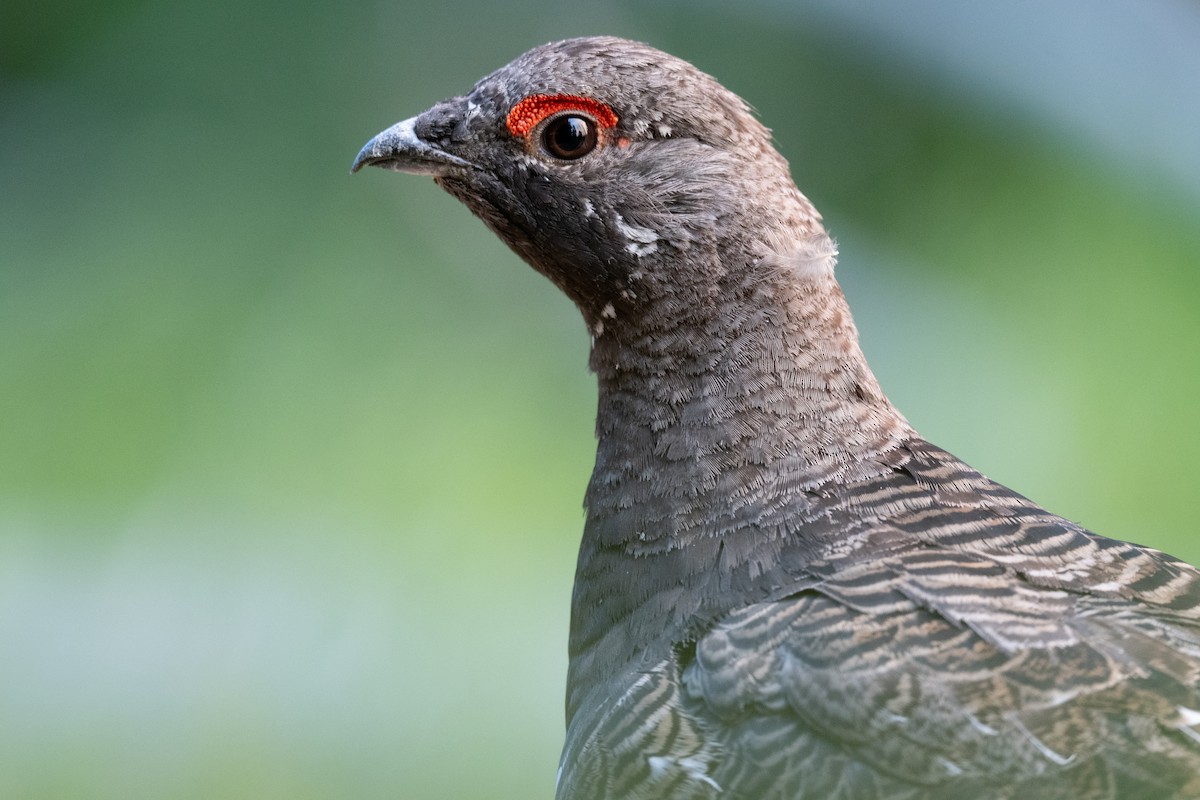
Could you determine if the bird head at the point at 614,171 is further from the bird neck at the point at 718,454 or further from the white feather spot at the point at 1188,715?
the white feather spot at the point at 1188,715

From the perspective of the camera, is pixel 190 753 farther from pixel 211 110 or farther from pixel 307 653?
pixel 211 110

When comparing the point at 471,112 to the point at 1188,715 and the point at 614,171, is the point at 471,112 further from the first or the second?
the point at 1188,715

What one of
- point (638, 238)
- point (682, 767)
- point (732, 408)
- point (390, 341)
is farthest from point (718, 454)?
point (390, 341)

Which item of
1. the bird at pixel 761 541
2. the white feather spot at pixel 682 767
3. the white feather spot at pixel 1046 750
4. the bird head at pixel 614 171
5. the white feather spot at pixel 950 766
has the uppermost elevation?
the bird head at pixel 614 171

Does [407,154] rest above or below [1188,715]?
above

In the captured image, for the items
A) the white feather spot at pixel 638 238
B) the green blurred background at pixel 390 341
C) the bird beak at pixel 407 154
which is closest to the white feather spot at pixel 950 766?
the white feather spot at pixel 638 238

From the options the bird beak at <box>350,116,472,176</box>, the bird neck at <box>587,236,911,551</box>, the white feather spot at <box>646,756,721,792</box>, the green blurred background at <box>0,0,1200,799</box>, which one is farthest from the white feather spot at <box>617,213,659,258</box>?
the green blurred background at <box>0,0,1200,799</box>
